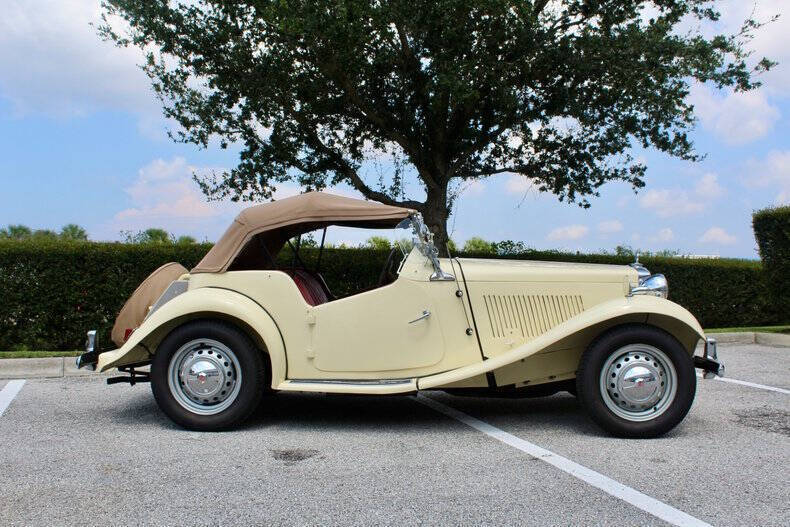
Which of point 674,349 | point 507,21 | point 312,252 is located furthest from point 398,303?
point 507,21

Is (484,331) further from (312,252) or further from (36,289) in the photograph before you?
(36,289)

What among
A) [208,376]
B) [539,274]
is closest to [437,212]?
[539,274]

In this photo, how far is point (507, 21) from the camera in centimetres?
1094

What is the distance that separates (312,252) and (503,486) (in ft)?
22.0

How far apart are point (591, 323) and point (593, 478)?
1.18 meters

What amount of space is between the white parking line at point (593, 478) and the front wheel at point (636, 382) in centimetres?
56

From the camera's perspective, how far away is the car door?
16.2 feet

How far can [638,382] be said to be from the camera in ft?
15.4

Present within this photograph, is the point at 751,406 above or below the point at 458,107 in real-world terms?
below

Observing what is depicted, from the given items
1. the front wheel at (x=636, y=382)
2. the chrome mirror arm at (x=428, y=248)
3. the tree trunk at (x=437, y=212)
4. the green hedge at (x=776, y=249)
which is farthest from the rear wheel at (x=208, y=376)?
the green hedge at (x=776, y=249)

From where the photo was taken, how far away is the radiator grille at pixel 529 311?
5051mm

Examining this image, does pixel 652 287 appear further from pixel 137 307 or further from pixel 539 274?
pixel 137 307

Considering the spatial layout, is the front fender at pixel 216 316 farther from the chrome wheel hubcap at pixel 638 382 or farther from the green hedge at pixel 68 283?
the green hedge at pixel 68 283

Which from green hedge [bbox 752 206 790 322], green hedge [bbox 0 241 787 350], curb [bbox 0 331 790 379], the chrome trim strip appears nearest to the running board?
the chrome trim strip
